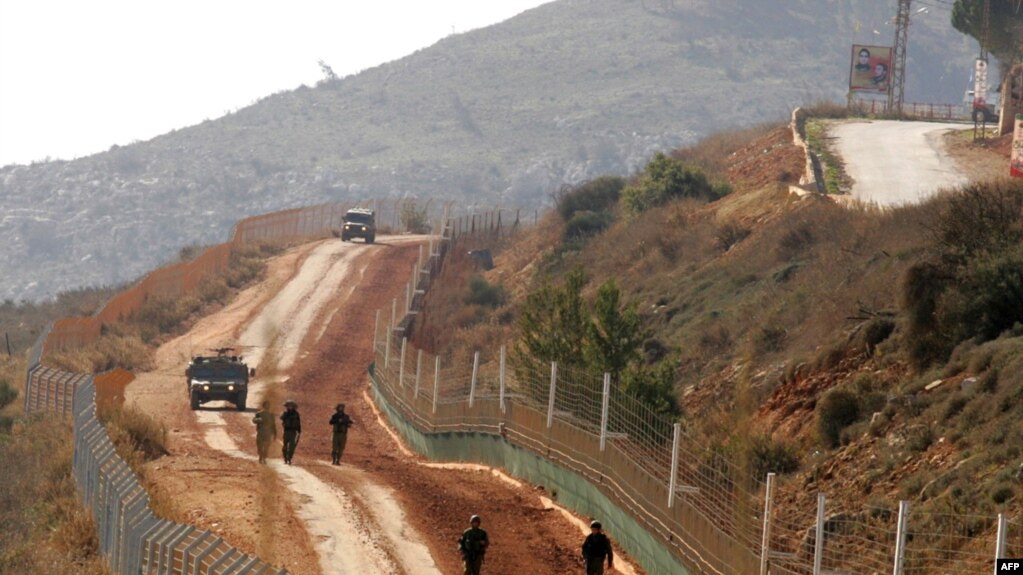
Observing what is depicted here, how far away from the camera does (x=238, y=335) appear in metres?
64.5

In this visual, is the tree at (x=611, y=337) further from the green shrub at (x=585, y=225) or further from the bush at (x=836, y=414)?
the green shrub at (x=585, y=225)

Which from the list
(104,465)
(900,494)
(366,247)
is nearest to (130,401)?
(104,465)

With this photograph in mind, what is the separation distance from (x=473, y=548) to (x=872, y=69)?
9193 centimetres

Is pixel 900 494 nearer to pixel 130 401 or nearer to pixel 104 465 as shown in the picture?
pixel 104 465

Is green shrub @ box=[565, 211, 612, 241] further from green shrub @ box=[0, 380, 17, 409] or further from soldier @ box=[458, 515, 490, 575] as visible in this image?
soldier @ box=[458, 515, 490, 575]

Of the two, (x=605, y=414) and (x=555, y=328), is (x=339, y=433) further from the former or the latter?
(x=605, y=414)

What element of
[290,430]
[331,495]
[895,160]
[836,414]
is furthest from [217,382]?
[895,160]

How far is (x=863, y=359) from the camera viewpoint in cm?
3019

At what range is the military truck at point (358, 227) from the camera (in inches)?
3551

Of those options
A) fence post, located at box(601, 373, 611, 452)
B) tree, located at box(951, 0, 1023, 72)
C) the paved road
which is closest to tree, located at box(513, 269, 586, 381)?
fence post, located at box(601, 373, 611, 452)

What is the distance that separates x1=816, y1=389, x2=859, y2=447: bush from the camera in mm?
26922

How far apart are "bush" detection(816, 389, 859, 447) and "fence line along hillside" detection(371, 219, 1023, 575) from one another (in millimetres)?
1646

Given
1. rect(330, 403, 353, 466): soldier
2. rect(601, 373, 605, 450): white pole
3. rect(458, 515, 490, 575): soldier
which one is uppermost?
rect(601, 373, 605, 450): white pole

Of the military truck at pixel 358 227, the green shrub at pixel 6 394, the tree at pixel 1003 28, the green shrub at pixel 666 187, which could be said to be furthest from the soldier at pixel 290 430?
the tree at pixel 1003 28
